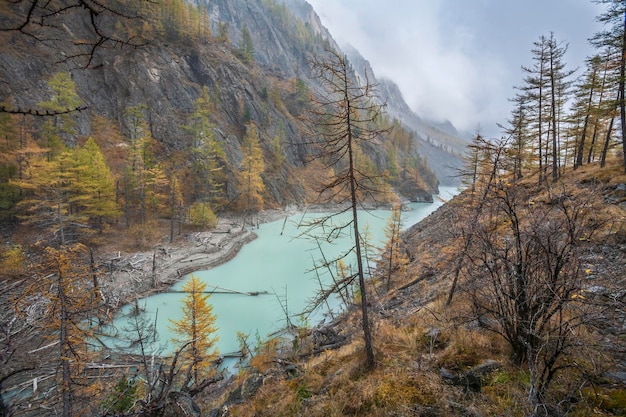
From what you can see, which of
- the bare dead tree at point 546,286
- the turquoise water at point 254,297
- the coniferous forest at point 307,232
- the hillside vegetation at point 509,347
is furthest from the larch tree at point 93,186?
the bare dead tree at point 546,286

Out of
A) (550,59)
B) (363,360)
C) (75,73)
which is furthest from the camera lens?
(75,73)

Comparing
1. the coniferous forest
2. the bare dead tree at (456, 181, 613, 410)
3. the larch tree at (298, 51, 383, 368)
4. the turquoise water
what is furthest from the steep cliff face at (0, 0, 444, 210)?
the bare dead tree at (456, 181, 613, 410)

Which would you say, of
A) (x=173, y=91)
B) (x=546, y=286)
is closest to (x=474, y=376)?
(x=546, y=286)

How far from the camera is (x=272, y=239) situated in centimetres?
3709

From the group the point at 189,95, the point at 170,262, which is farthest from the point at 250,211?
the point at 189,95

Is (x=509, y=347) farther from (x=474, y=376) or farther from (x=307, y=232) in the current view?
(x=307, y=232)

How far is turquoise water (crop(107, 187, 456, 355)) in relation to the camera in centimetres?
1745

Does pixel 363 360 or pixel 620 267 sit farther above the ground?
pixel 620 267

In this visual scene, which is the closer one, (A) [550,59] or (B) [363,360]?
(B) [363,360]

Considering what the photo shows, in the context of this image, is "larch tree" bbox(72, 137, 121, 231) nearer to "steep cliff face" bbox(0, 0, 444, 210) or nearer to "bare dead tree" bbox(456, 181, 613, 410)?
"steep cliff face" bbox(0, 0, 444, 210)

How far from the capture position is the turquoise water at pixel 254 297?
17453 mm

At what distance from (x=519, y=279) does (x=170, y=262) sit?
84.2ft

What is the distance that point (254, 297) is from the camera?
71.4 ft

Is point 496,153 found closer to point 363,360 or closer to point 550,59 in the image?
point 363,360
